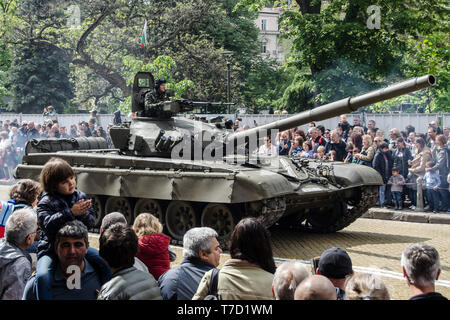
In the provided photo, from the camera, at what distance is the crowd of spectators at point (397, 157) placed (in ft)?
48.8

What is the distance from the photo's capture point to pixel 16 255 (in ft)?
19.0

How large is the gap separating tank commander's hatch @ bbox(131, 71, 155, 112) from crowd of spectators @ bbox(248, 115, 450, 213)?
2877 mm

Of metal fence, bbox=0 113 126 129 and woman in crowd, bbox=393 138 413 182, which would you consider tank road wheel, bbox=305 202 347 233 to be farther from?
metal fence, bbox=0 113 126 129

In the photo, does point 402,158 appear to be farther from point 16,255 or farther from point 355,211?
point 16,255

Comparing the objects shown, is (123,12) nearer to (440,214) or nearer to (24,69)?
(24,69)

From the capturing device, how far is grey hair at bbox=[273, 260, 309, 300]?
445 centimetres

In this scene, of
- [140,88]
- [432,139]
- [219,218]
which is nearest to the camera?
[219,218]

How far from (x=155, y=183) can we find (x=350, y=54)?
13.2 m

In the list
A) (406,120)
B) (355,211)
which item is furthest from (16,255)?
(406,120)

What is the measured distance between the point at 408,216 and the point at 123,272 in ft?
36.6

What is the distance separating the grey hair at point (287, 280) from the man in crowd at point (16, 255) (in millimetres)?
2531

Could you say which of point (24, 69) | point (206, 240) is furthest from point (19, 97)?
point (206, 240)

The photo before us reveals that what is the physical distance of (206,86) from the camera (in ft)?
109

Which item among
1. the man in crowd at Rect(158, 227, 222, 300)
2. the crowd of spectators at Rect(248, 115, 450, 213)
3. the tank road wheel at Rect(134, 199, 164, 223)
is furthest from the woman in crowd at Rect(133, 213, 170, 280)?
the crowd of spectators at Rect(248, 115, 450, 213)
